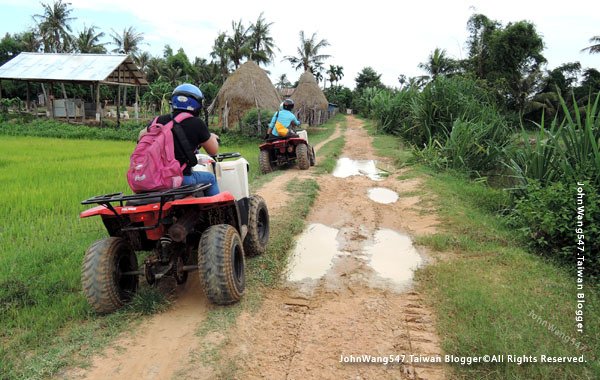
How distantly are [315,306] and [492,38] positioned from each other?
91.1 ft

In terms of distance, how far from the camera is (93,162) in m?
10.6

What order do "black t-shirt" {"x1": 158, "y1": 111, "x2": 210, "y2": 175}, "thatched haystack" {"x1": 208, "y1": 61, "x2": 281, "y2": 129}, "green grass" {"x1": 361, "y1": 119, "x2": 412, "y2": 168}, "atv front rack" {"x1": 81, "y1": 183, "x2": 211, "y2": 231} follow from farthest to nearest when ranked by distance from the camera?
"thatched haystack" {"x1": 208, "y1": 61, "x2": 281, "y2": 129}
"green grass" {"x1": 361, "y1": 119, "x2": 412, "y2": 168}
"black t-shirt" {"x1": 158, "y1": 111, "x2": 210, "y2": 175}
"atv front rack" {"x1": 81, "y1": 183, "x2": 211, "y2": 231}

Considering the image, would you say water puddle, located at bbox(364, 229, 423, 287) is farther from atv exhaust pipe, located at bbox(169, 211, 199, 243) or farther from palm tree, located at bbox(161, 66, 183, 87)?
palm tree, located at bbox(161, 66, 183, 87)

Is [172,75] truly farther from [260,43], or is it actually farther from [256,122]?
[256,122]

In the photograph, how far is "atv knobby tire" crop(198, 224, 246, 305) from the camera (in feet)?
10.4

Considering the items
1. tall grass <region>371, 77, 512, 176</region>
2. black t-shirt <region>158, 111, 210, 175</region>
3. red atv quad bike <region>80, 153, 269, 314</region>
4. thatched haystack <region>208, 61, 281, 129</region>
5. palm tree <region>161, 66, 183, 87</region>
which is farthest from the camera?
palm tree <region>161, 66, 183, 87</region>

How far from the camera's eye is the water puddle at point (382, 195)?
23.8 feet

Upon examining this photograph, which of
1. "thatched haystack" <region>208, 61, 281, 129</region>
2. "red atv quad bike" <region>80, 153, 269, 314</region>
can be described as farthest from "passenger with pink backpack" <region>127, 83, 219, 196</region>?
"thatched haystack" <region>208, 61, 281, 129</region>

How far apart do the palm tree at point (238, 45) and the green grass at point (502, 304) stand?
114 ft

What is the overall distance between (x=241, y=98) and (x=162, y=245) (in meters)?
17.9

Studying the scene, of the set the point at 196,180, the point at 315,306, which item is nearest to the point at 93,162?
the point at 196,180

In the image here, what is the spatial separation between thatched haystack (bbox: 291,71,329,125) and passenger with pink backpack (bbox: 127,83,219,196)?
24.6 meters

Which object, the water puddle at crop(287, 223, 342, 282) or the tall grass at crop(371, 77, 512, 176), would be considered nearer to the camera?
the water puddle at crop(287, 223, 342, 282)

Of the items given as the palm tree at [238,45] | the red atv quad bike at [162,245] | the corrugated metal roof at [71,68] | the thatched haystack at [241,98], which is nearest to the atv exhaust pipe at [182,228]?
the red atv quad bike at [162,245]
